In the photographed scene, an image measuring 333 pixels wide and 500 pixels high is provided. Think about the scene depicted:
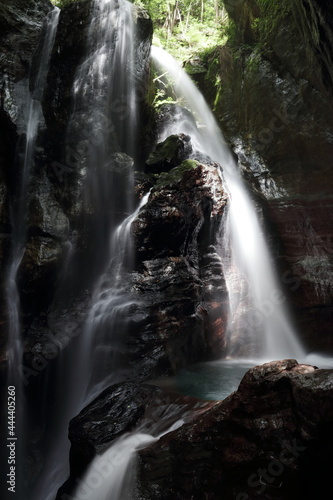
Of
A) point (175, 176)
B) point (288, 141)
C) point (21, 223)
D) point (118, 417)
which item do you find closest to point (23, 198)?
point (21, 223)

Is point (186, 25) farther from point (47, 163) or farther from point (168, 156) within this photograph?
point (47, 163)

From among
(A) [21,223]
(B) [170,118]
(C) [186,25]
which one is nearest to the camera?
(A) [21,223]

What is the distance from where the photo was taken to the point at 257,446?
2.79 meters

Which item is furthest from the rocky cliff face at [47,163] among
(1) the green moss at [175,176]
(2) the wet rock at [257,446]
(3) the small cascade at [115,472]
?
(2) the wet rock at [257,446]

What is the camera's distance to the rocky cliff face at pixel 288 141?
8.28 m

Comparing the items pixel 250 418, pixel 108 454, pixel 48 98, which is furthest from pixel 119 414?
pixel 48 98

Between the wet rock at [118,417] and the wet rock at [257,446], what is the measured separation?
0.86 meters

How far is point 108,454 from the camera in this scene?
3855 mm

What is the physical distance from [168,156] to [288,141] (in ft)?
12.8

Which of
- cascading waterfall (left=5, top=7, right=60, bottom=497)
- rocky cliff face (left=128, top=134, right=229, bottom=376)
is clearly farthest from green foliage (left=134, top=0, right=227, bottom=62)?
rocky cliff face (left=128, top=134, right=229, bottom=376)

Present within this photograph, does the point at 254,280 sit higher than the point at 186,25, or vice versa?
the point at 186,25

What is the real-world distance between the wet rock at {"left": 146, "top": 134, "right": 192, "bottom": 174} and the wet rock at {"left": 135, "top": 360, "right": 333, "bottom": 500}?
7954 mm

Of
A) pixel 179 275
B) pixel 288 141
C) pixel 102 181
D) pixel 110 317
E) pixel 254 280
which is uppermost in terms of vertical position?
pixel 288 141

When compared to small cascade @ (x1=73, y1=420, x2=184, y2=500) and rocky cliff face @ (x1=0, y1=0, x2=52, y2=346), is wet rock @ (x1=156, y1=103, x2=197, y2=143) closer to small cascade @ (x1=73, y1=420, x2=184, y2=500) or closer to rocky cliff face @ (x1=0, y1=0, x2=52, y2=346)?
rocky cliff face @ (x1=0, y1=0, x2=52, y2=346)
